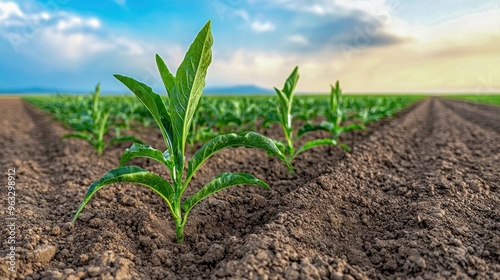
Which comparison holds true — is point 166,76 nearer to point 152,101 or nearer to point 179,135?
point 152,101

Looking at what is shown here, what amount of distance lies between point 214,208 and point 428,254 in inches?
66.1

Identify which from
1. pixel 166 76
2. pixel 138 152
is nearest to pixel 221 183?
pixel 138 152

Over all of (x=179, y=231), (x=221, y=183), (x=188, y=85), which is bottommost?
(x=179, y=231)

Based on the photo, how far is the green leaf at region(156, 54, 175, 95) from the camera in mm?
2521

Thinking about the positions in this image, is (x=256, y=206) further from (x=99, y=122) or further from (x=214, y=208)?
(x=99, y=122)

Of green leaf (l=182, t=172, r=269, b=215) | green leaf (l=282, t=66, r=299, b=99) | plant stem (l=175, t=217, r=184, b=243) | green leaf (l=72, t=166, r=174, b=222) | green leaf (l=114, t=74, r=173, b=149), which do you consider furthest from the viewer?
green leaf (l=282, t=66, r=299, b=99)

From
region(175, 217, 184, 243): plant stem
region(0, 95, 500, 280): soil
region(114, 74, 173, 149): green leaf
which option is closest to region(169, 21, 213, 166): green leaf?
region(114, 74, 173, 149): green leaf

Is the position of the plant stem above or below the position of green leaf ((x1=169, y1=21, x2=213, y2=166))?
below

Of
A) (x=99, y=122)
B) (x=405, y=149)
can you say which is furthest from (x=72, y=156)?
(x=405, y=149)

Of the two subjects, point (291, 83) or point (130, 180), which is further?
point (291, 83)

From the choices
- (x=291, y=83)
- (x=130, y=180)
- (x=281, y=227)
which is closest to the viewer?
(x=130, y=180)

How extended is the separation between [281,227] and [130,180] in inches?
42.5

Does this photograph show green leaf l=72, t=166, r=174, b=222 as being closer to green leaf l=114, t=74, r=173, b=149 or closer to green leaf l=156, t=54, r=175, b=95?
green leaf l=114, t=74, r=173, b=149

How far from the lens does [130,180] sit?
2.42m
